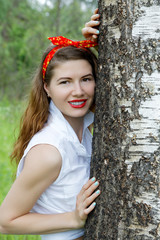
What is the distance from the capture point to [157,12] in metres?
1.41

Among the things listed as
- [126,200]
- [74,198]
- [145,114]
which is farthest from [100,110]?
[74,198]

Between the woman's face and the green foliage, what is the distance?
5938 millimetres

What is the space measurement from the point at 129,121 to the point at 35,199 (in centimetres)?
72

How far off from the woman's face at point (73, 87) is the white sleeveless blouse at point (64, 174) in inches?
3.9

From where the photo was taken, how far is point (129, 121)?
1.49 metres

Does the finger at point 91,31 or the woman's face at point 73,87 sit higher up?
the finger at point 91,31

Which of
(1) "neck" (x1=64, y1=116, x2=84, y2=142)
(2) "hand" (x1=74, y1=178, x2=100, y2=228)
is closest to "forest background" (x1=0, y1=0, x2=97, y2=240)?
(1) "neck" (x1=64, y1=116, x2=84, y2=142)

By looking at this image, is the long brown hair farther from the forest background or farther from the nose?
the forest background

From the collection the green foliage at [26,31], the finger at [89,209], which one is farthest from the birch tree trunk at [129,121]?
the green foliage at [26,31]

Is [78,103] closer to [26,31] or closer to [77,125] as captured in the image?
[77,125]

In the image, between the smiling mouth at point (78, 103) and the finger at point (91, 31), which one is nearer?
the finger at point (91, 31)

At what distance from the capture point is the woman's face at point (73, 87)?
76.8 inches

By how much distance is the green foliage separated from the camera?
8969 millimetres

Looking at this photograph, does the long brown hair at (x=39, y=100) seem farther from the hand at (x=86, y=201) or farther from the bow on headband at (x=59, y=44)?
the hand at (x=86, y=201)
